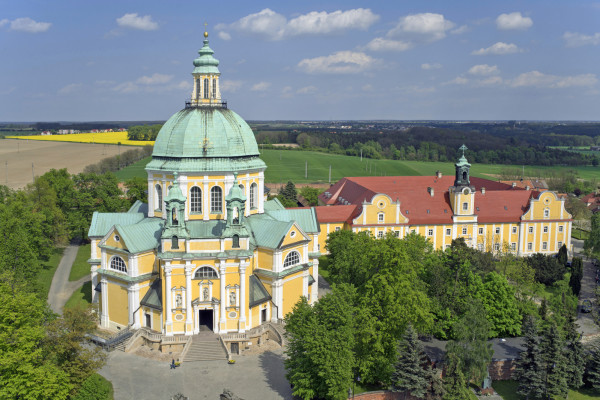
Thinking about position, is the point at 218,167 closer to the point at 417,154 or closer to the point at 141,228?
the point at 141,228

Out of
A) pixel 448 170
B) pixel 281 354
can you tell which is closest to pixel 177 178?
pixel 281 354

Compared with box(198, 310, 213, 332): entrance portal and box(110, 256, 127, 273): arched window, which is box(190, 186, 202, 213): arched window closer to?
box(110, 256, 127, 273): arched window

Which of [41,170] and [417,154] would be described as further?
[417,154]

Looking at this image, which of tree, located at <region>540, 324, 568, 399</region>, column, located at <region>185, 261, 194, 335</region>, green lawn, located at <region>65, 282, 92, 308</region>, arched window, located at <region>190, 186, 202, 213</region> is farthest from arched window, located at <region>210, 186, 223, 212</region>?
tree, located at <region>540, 324, 568, 399</region>

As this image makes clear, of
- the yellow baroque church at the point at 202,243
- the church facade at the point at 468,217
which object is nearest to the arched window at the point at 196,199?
the yellow baroque church at the point at 202,243

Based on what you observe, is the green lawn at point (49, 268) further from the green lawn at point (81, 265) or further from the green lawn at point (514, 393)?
the green lawn at point (514, 393)

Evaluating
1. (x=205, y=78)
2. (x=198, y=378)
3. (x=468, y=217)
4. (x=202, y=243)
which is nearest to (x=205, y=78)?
(x=205, y=78)
